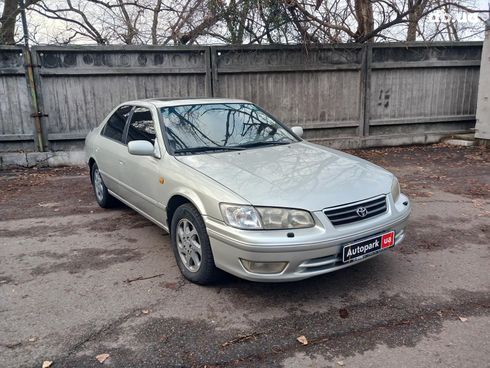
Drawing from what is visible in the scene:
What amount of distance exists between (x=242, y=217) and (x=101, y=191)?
3437mm

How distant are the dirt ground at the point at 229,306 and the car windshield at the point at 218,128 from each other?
1.18 m

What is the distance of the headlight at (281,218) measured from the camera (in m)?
3.11

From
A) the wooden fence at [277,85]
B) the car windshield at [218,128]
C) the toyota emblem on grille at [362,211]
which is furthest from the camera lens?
the wooden fence at [277,85]

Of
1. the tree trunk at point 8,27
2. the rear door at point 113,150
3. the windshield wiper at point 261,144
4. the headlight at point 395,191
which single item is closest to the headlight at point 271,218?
the headlight at point 395,191

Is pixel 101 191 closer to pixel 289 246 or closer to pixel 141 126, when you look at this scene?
pixel 141 126

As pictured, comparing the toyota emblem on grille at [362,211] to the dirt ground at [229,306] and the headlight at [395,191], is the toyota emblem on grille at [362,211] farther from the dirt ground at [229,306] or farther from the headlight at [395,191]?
the dirt ground at [229,306]

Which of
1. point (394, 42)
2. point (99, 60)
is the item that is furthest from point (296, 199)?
point (394, 42)

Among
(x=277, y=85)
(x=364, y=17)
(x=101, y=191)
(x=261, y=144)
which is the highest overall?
(x=364, y=17)

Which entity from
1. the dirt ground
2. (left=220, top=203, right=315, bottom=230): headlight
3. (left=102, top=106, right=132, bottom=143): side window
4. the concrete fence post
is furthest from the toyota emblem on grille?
the concrete fence post

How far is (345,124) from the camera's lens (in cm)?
1002

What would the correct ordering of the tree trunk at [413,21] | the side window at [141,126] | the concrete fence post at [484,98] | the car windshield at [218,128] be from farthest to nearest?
1. the concrete fence post at [484,98]
2. the tree trunk at [413,21]
3. the side window at [141,126]
4. the car windshield at [218,128]

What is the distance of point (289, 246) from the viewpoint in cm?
303

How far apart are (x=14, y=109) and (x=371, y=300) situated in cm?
760

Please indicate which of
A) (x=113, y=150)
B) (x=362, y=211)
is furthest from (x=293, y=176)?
(x=113, y=150)
